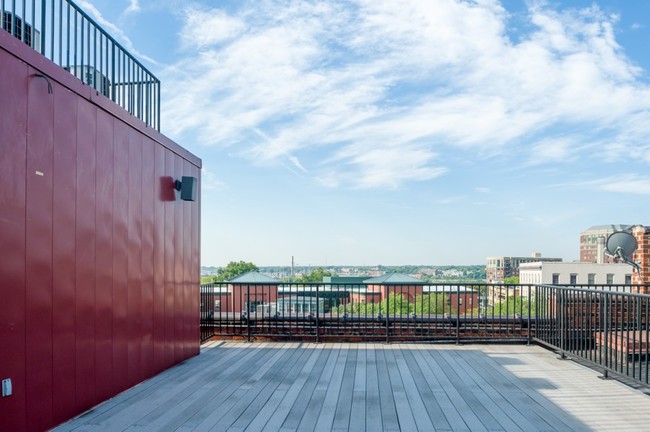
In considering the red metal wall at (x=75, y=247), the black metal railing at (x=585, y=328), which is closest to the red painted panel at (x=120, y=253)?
the red metal wall at (x=75, y=247)

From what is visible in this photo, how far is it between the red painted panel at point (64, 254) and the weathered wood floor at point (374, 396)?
301mm

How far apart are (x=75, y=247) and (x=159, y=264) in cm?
142

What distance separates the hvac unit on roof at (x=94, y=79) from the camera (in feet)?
12.6

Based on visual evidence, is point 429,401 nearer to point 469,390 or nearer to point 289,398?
point 469,390

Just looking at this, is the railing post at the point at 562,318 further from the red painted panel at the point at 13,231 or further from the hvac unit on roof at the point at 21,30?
the hvac unit on roof at the point at 21,30

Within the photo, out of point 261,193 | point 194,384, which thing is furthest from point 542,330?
point 261,193

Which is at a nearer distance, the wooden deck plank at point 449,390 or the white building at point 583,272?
the wooden deck plank at point 449,390

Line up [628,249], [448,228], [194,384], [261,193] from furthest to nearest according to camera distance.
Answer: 1. [448,228]
2. [261,193]
3. [628,249]
4. [194,384]

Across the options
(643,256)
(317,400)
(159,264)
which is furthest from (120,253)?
(643,256)

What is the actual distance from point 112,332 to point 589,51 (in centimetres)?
1135

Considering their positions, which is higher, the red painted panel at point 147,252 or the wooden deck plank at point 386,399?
the red painted panel at point 147,252

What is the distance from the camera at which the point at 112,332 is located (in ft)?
12.3


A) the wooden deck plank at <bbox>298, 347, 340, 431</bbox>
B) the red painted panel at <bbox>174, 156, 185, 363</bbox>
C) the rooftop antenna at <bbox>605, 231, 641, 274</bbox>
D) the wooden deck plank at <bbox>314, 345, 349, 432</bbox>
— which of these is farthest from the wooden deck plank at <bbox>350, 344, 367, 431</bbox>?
the rooftop antenna at <bbox>605, 231, 641, 274</bbox>

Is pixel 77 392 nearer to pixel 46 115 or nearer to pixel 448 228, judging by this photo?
pixel 46 115
